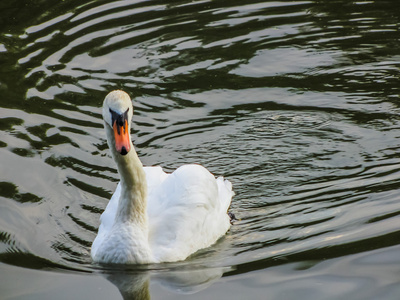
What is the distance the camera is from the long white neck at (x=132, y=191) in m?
7.59

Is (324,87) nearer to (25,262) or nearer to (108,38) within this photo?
(108,38)

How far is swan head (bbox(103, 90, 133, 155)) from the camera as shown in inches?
276

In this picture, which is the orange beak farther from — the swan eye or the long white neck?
the long white neck

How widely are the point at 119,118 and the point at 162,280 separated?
143 cm

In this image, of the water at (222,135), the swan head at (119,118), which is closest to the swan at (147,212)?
the swan head at (119,118)

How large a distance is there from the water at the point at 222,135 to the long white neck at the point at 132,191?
0.50 metres

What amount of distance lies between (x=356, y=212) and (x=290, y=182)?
1.17m

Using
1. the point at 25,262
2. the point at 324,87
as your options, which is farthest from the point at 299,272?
the point at 324,87

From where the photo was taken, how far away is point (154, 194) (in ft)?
27.3

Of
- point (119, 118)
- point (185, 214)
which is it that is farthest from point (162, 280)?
point (119, 118)

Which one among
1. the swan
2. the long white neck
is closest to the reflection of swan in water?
the swan

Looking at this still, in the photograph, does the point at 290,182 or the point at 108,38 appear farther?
the point at 108,38

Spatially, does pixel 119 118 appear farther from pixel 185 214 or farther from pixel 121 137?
pixel 185 214

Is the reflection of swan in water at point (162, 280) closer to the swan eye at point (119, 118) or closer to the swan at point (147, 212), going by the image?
the swan at point (147, 212)
